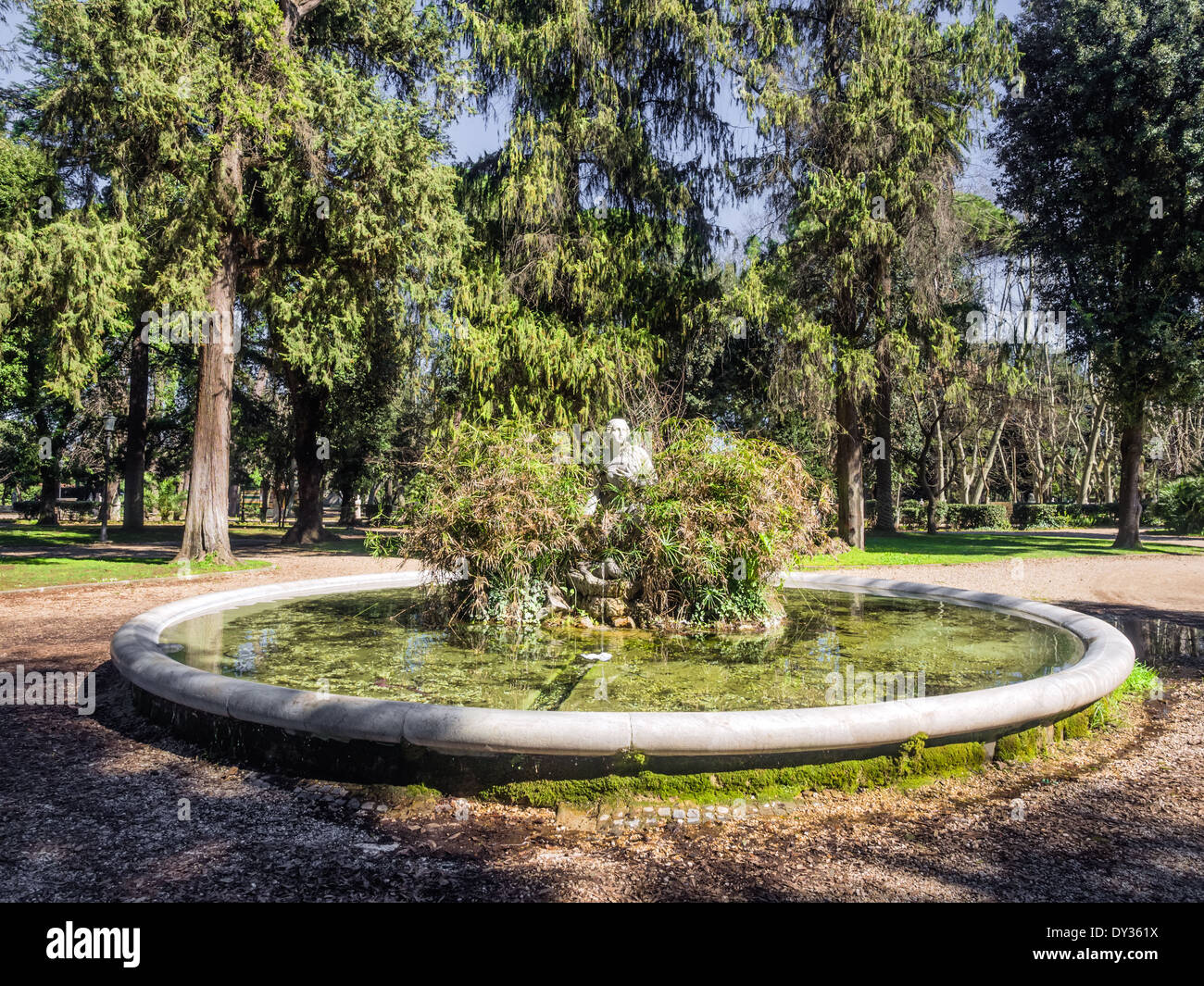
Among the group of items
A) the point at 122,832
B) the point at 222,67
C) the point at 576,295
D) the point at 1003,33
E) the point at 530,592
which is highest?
the point at 1003,33

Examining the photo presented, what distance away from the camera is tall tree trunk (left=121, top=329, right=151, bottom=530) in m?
27.5

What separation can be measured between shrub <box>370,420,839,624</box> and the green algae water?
0.39m

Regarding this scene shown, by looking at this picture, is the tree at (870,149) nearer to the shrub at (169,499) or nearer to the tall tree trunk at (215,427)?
the tall tree trunk at (215,427)

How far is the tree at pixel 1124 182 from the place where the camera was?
19000 mm

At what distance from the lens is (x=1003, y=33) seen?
1809 cm

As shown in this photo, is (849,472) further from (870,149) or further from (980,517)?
(980,517)

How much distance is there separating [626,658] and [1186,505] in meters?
31.4

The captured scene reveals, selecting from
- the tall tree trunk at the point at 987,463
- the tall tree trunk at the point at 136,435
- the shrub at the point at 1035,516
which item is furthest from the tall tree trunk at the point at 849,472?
the tall tree trunk at the point at 136,435

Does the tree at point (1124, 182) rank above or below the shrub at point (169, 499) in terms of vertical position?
above

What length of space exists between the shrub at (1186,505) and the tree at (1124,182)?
348 inches

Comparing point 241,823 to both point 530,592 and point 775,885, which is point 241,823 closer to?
point 775,885

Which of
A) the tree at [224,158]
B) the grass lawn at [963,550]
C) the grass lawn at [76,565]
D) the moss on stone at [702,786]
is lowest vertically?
the grass lawn at [76,565]
